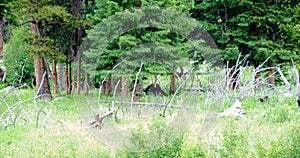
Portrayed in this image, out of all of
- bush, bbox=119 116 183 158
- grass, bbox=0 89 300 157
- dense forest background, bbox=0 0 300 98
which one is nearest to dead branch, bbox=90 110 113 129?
grass, bbox=0 89 300 157

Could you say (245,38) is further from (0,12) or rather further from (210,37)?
(0,12)

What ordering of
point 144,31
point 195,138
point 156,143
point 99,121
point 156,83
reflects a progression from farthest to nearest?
point 156,83 → point 144,31 → point 99,121 → point 195,138 → point 156,143

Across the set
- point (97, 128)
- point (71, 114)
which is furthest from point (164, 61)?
point (97, 128)

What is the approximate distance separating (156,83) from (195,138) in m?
6.51

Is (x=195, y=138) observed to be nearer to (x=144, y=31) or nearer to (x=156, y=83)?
(x=144, y=31)

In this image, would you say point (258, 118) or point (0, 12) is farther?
point (0, 12)

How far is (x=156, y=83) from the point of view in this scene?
12.9 m

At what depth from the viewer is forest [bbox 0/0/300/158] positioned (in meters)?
5.12

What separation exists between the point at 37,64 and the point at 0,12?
2598 millimetres

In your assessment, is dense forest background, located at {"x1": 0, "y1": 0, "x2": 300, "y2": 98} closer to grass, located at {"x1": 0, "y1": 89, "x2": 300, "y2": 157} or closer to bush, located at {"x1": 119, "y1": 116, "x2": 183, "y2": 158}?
grass, located at {"x1": 0, "y1": 89, "x2": 300, "y2": 157}

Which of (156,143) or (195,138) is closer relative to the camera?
(156,143)

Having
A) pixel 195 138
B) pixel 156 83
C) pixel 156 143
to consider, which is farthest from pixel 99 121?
pixel 156 83

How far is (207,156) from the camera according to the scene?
4.67 metres

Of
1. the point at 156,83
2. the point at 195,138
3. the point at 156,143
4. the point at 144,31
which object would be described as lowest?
the point at 195,138
